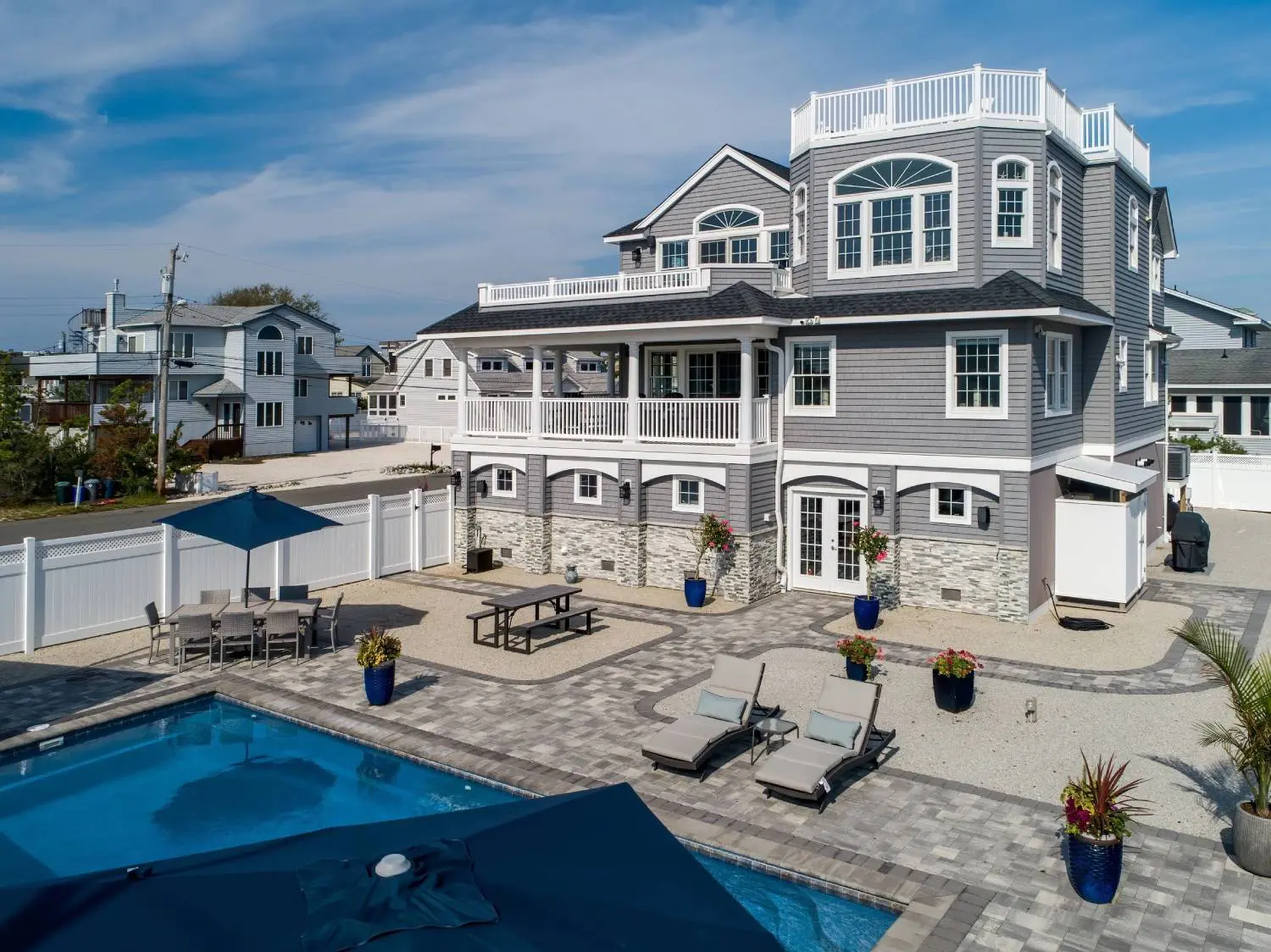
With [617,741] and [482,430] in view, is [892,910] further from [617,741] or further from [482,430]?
[482,430]

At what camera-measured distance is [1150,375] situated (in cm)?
2739

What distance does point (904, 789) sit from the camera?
1096 cm

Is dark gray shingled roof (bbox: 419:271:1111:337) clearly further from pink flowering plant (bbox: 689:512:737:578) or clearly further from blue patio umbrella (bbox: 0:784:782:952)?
blue patio umbrella (bbox: 0:784:782:952)

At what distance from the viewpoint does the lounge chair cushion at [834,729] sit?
1129 centimetres

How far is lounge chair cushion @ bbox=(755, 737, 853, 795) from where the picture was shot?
404 inches

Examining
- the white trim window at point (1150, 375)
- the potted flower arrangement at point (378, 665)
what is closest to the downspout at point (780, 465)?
the potted flower arrangement at point (378, 665)

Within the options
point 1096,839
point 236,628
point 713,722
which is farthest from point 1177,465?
point 236,628

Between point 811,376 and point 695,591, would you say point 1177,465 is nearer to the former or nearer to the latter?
point 811,376

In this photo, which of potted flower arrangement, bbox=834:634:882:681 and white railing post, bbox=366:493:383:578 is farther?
white railing post, bbox=366:493:383:578

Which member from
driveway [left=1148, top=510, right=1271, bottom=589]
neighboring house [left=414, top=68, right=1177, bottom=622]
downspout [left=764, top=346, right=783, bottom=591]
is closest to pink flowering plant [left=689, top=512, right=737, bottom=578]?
neighboring house [left=414, top=68, right=1177, bottom=622]

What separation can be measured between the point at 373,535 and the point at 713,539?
26.4 feet

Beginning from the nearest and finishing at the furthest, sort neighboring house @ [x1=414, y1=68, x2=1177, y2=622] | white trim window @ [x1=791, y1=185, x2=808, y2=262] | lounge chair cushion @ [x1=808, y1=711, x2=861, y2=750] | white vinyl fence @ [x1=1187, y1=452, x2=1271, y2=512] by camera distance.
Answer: lounge chair cushion @ [x1=808, y1=711, x2=861, y2=750] < neighboring house @ [x1=414, y1=68, x2=1177, y2=622] < white trim window @ [x1=791, y1=185, x2=808, y2=262] < white vinyl fence @ [x1=1187, y1=452, x2=1271, y2=512]

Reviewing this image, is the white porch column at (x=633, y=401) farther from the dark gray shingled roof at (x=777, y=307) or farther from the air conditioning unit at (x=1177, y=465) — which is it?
the air conditioning unit at (x=1177, y=465)

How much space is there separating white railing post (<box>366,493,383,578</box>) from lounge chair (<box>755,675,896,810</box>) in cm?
1343
